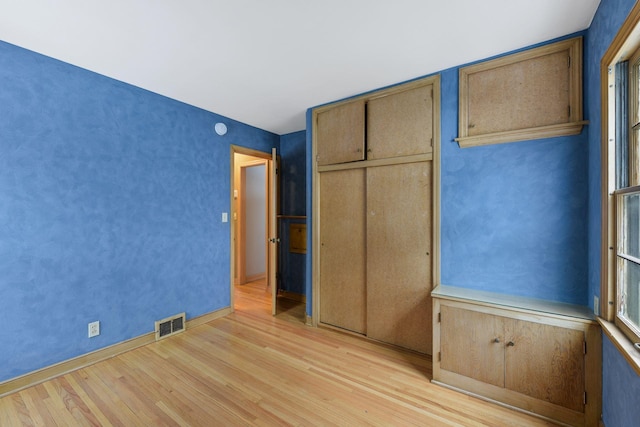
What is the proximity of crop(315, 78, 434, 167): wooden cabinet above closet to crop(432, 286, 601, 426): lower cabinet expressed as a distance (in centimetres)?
129

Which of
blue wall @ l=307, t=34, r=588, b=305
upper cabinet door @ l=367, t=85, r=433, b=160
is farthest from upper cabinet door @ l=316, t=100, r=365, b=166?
blue wall @ l=307, t=34, r=588, b=305

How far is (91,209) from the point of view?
2.23 m

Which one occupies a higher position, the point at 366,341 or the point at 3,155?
the point at 3,155

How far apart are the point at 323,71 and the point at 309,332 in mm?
2576

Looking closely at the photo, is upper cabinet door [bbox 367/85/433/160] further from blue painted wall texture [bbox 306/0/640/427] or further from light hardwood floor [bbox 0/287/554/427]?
light hardwood floor [bbox 0/287/554/427]

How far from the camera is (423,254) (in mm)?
2297

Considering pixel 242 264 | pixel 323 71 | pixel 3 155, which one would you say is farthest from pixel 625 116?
pixel 242 264

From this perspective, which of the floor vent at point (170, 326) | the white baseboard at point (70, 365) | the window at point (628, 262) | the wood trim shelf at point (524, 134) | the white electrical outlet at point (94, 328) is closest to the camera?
the window at point (628, 262)

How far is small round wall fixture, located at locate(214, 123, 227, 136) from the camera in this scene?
318 cm

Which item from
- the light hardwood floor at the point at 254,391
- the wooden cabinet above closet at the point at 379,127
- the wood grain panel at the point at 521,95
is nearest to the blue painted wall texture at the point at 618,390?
the light hardwood floor at the point at 254,391

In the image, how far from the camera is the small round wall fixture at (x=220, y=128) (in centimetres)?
318

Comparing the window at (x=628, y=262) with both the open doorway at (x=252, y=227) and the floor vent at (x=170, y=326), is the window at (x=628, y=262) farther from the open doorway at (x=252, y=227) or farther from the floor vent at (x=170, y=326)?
the open doorway at (x=252, y=227)

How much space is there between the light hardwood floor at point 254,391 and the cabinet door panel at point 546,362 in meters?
0.19

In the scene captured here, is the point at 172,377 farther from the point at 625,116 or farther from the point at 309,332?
the point at 625,116
